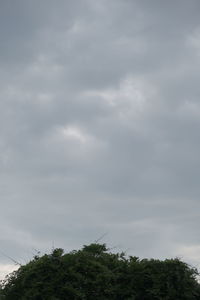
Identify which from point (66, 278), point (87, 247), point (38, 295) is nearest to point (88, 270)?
point (66, 278)

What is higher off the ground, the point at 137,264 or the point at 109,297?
the point at 137,264

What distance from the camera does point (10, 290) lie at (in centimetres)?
2042

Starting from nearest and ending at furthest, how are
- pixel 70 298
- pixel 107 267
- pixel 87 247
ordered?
pixel 70 298 → pixel 107 267 → pixel 87 247

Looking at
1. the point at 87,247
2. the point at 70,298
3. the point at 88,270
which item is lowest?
the point at 70,298

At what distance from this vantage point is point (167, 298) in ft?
63.4

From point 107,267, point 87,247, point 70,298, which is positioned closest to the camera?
point 70,298

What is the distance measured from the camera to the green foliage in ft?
63.7

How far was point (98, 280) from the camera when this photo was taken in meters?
19.7

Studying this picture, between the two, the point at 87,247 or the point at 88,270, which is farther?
the point at 87,247

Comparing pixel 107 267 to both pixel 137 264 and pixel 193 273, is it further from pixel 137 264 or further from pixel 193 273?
pixel 193 273

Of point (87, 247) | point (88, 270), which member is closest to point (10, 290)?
point (88, 270)

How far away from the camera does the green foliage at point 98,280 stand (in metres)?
19.4

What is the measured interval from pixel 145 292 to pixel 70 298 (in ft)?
10.1

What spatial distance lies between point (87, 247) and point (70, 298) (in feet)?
16.7
